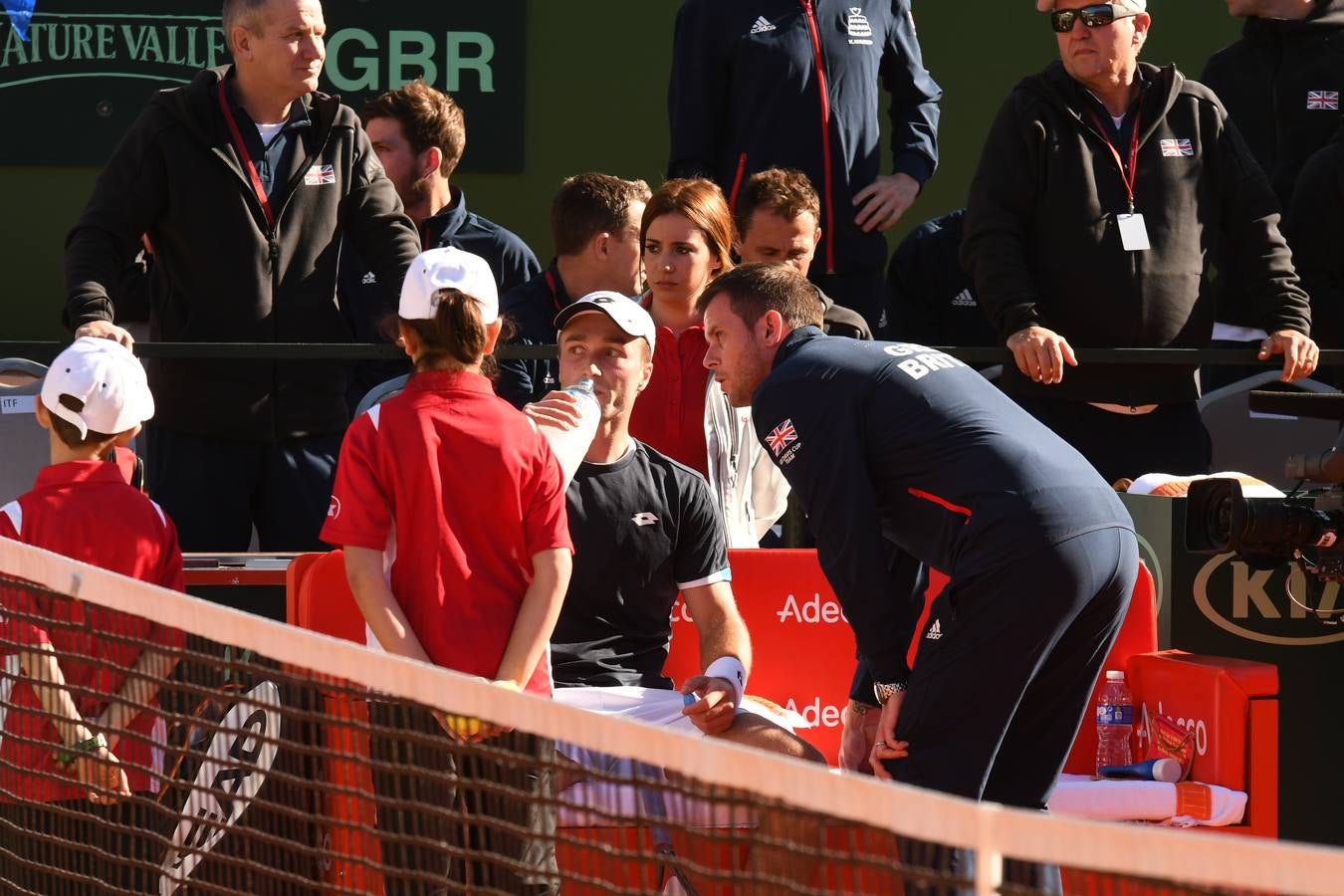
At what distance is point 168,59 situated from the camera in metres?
8.70

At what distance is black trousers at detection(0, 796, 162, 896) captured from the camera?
362cm

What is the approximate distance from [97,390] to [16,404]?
7.77ft

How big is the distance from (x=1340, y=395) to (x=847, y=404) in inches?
47.3

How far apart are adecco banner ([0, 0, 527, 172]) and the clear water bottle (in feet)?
15.1

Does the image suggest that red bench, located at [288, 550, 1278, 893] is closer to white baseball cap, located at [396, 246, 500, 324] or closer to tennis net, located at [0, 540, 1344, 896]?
tennis net, located at [0, 540, 1344, 896]

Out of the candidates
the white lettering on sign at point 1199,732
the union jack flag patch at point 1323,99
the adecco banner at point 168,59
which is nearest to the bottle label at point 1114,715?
the white lettering on sign at point 1199,732

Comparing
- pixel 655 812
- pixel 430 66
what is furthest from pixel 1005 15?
pixel 655 812

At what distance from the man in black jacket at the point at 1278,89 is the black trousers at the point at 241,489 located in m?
3.52

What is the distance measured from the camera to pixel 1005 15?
9.02 meters

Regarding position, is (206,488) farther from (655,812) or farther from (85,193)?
(85,193)

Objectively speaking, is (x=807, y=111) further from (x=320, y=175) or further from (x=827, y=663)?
(x=827, y=663)

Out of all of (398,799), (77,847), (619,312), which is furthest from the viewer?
(619,312)

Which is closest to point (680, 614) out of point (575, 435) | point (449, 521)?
point (575, 435)

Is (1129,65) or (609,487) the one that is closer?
(609,487)
